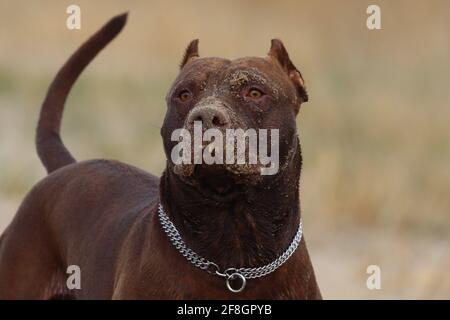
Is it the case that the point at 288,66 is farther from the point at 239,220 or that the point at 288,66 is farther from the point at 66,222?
the point at 66,222

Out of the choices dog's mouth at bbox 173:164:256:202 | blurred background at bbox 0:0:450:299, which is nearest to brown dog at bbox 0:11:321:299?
dog's mouth at bbox 173:164:256:202

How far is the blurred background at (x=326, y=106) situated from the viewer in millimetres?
8555

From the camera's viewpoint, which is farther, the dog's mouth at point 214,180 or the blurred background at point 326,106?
the blurred background at point 326,106

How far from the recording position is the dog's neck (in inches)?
167

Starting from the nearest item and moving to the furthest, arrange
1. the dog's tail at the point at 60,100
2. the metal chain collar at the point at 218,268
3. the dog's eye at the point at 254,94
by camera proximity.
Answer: the dog's eye at the point at 254,94, the metal chain collar at the point at 218,268, the dog's tail at the point at 60,100

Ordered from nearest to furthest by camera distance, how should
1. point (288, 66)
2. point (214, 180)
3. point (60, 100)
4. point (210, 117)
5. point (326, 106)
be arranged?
1. point (210, 117)
2. point (214, 180)
3. point (288, 66)
4. point (60, 100)
5. point (326, 106)

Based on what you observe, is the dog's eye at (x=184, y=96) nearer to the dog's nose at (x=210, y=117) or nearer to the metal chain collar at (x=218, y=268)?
the dog's nose at (x=210, y=117)

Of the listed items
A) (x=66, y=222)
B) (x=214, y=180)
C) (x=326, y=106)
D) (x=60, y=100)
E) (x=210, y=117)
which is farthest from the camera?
(x=326, y=106)

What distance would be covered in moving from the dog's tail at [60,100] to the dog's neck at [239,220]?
1.48 m

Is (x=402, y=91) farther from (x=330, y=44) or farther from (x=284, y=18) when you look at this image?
(x=284, y=18)

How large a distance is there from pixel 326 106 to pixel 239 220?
6974 millimetres

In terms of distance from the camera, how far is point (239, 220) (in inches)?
169

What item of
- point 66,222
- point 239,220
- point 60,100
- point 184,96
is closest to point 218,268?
point 239,220

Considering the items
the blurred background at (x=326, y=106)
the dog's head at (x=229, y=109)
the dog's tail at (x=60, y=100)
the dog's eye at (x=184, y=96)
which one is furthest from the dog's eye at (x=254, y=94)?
the blurred background at (x=326, y=106)
